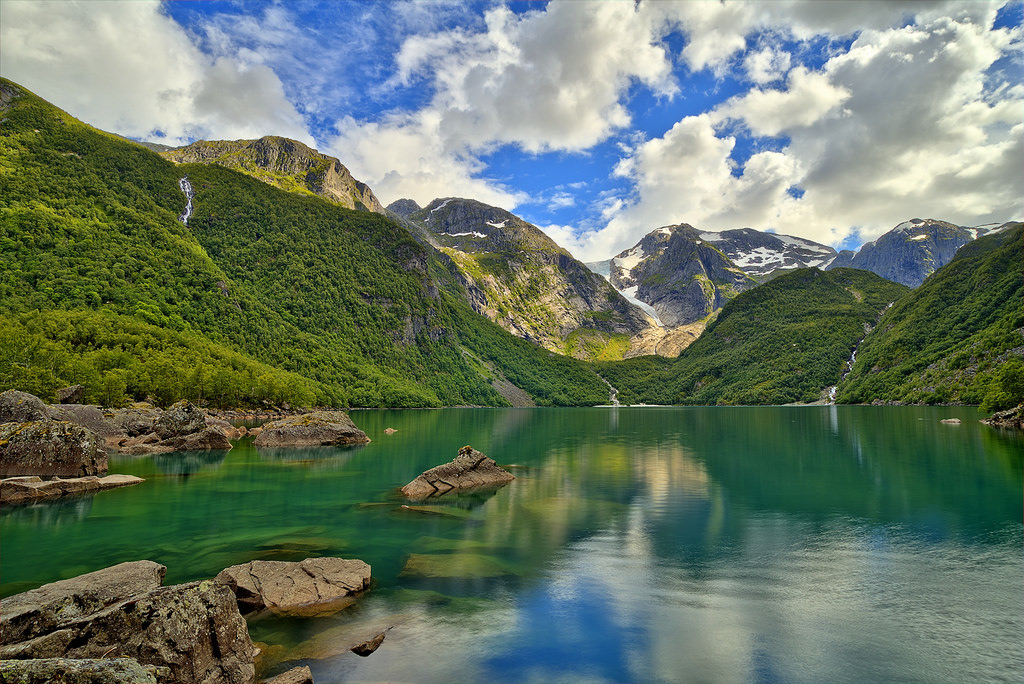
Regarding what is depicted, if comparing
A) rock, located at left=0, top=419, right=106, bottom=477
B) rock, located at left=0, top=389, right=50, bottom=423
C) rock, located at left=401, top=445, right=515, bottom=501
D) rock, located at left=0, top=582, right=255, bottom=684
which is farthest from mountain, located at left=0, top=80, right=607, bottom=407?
rock, located at left=0, top=582, right=255, bottom=684

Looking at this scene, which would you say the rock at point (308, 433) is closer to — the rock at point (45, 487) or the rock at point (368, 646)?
the rock at point (45, 487)

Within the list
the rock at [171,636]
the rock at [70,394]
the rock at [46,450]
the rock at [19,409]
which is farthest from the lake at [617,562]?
the rock at [70,394]

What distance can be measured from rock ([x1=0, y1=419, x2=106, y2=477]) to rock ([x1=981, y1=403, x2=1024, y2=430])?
101m

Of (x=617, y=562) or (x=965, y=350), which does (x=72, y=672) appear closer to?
(x=617, y=562)

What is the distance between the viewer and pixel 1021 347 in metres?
126

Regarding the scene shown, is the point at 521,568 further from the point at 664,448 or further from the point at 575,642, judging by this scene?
the point at 664,448

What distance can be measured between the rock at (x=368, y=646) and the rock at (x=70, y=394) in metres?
72.3

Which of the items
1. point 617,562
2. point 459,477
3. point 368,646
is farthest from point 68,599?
point 459,477

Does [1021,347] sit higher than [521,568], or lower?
higher

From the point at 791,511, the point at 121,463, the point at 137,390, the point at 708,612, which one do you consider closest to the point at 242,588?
the point at 708,612

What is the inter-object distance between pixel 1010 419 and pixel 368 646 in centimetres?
9263

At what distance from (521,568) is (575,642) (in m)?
5.87

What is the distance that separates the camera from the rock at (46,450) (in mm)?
31922

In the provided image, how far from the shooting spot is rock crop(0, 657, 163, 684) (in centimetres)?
605
